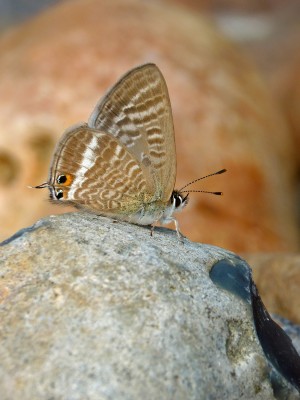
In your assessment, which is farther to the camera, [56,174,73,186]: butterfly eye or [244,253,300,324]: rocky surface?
[244,253,300,324]: rocky surface

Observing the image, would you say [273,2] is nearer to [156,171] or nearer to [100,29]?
[100,29]

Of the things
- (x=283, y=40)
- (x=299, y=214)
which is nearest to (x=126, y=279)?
(x=299, y=214)

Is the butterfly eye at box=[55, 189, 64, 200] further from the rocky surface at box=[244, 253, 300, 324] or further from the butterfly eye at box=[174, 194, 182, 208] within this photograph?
the rocky surface at box=[244, 253, 300, 324]

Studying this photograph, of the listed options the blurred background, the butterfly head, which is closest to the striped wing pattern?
the butterfly head

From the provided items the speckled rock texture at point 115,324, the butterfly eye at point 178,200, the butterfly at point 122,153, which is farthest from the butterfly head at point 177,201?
the speckled rock texture at point 115,324

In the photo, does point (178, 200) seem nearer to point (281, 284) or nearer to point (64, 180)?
point (64, 180)

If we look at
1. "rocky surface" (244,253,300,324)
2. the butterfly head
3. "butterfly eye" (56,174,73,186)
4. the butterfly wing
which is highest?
the butterfly wing

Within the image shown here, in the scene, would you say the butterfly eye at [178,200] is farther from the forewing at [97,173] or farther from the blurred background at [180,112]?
the blurred background at [180,112]
